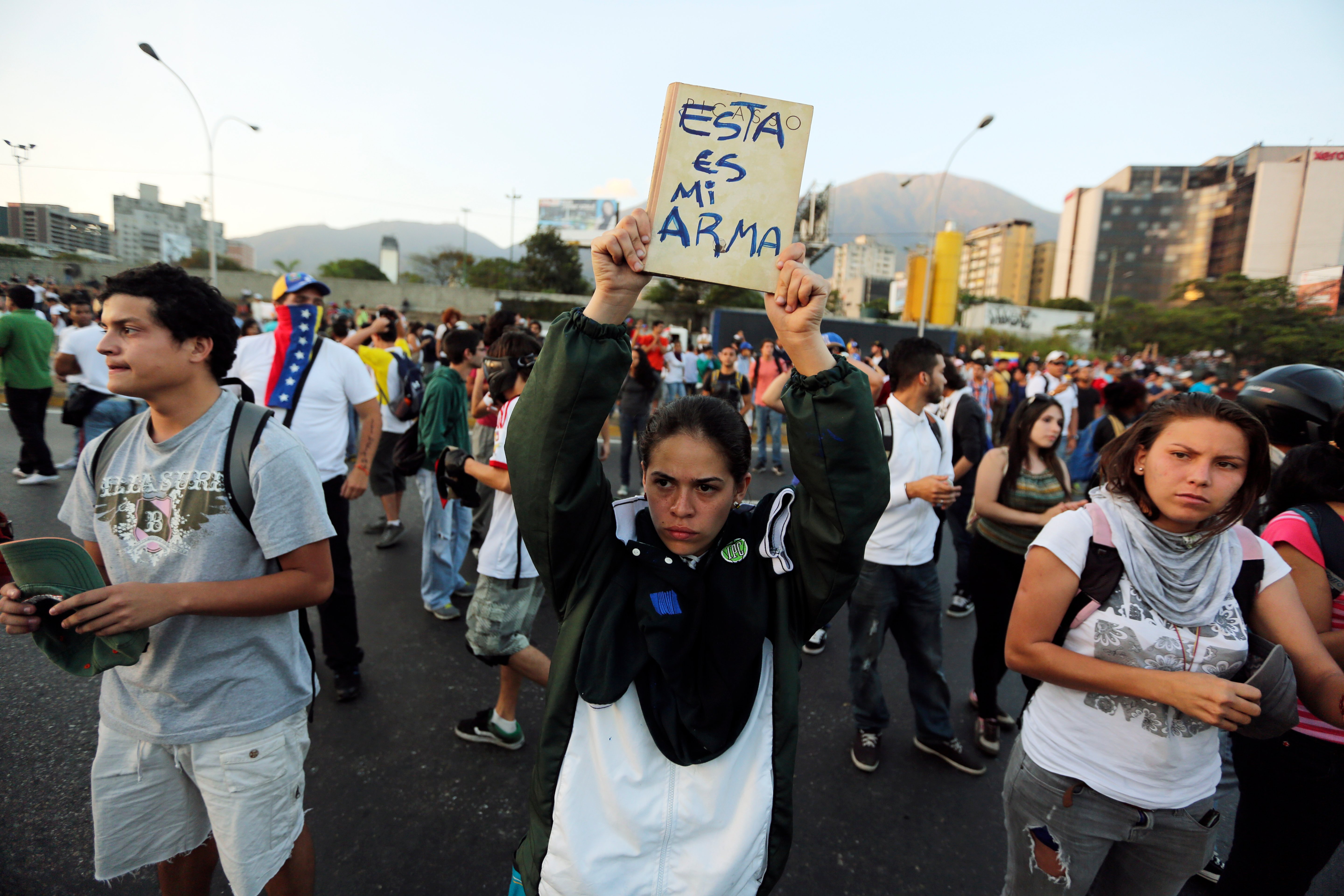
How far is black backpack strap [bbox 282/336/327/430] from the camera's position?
142 inches

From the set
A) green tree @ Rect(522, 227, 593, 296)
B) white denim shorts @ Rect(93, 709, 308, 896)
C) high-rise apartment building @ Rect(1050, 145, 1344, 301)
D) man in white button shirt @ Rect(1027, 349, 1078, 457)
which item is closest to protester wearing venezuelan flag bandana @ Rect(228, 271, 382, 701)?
white denim shorts @ Rect(93, 709, 308, 896)

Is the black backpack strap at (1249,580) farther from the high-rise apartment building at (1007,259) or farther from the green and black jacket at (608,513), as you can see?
the high-rise apartment building at (1007,259)

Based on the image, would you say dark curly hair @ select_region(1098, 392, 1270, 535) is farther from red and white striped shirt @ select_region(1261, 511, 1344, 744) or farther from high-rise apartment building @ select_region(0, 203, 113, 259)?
high-rise apartment building @ select_region(0, 203, 113, 259)

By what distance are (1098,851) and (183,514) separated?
2674mm

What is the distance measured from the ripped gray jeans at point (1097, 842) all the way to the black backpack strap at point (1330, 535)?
0.79 metres

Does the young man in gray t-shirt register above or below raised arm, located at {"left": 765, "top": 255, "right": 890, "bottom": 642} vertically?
below

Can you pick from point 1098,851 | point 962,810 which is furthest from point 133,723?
point 962,810

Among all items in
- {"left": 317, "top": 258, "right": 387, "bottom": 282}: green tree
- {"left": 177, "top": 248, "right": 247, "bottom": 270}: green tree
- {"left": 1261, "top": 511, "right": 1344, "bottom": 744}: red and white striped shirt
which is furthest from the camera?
{"left": 317, "top": 258, "right": 387, "bottom": 282}: green tree

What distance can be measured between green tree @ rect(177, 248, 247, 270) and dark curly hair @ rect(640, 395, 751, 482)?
59.7 metres

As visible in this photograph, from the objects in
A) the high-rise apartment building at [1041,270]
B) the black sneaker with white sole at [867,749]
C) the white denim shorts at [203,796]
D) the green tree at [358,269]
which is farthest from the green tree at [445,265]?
the high-rise apartment building at [1041,270]

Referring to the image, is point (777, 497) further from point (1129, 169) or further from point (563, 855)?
point (1129, 169)

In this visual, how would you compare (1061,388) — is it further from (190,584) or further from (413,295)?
(413,295)

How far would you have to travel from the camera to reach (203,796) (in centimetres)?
185

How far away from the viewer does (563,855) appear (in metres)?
1.29
